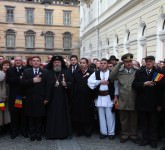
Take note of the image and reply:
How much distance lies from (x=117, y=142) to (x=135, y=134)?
1.53ft

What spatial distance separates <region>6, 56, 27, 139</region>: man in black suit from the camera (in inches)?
276

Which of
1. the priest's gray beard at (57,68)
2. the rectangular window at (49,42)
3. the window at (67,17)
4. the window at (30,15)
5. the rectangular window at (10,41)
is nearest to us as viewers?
the priest's gray beard at (57,68)

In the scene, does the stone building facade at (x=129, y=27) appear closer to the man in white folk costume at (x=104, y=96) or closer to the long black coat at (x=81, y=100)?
the man in white folk costume at (x=104, y=96)

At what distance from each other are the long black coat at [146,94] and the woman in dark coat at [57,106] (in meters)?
1.73

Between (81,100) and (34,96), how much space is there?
1.19m

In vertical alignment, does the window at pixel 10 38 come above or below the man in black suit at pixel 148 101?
above

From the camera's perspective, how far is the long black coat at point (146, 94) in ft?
21.2

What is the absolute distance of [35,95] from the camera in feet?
22.8

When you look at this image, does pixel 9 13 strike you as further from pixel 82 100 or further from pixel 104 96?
pixel 104 96

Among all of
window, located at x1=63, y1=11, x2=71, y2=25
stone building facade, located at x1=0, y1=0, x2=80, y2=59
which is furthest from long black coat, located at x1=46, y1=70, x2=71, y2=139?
window, located at x1=63, y1=11, x2=71, y2=25

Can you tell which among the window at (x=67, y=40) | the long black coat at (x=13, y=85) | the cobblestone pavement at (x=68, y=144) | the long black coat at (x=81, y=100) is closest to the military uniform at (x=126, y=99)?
the cobblestone pavement at (x=68, y=144)

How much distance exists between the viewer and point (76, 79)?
24.3 feet

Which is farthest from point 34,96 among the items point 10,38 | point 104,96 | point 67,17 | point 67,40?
point 67,17

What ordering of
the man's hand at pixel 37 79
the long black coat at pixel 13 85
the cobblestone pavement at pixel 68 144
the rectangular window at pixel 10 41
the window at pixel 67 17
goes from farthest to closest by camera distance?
the window at pixel 67 17, the rectangular window at pixel 10 41, the long black coat at pixel 13 85, the man's hand at pixel 37 79, the cobblestone pavement at pixel 68 144
